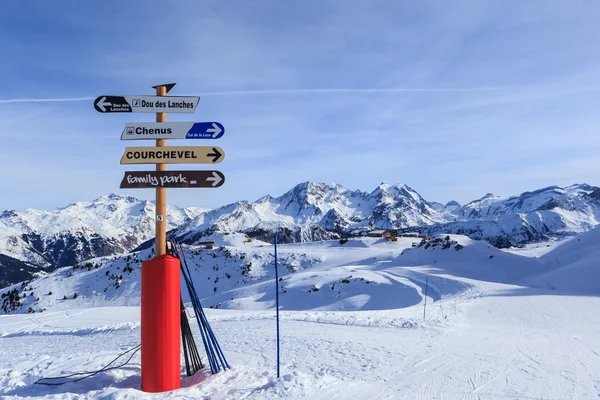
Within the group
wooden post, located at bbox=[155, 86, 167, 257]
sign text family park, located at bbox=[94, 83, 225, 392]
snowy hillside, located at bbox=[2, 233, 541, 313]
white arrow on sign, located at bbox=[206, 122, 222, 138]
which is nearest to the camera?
sign text family park, located at bbox=[94, 83, 225, 392]

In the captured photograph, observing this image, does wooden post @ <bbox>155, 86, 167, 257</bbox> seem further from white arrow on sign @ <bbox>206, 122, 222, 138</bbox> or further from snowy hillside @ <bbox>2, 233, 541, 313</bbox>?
snowy hillside @ <bbox>2, 233, 541, 313</bbox>

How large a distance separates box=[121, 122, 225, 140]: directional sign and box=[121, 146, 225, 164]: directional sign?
197 mm

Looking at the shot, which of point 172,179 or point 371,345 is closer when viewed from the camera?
point 172,179

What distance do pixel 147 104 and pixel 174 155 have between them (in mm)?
933

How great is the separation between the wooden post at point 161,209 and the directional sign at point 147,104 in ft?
0.50

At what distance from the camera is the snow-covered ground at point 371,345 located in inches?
278

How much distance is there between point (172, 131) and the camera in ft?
24.6

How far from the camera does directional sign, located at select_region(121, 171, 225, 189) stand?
7.33 m

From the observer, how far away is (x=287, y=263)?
46.2 meters

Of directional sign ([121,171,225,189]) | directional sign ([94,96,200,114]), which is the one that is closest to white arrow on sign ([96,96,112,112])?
directional sign ([94,96,200,114])

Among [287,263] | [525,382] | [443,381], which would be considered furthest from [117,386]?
[287,263]

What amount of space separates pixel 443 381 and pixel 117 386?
522cm

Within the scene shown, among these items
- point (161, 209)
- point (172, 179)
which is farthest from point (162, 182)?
point (161, 209)

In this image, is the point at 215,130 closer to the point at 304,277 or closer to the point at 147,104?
the point at 147,104
